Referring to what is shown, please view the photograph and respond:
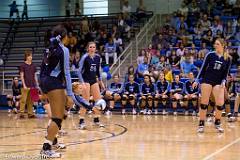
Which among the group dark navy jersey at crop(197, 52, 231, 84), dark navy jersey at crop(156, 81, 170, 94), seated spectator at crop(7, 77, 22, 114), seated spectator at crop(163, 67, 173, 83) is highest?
dark navy jersey at crop(197, 52, 231, 84)

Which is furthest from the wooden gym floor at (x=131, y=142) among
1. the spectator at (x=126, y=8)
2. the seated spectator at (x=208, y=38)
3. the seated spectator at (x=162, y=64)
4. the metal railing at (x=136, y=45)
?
the spectator at (x=126, y=8)

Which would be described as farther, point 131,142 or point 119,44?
point 119,44

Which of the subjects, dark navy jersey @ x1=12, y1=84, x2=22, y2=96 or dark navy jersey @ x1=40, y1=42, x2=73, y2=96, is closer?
dark navy jersey @ x1=40, y1=42, x2=73, y2=96

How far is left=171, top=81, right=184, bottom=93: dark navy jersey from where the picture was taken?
1711 centimetres

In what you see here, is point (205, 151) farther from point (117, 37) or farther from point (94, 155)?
point (117, 37)

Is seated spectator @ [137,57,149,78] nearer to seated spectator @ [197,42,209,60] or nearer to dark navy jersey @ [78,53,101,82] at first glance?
seated spectator @ [197,42,209,60]

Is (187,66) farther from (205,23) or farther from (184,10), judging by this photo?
(184,10)

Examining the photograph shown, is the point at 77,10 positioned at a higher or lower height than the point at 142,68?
higher

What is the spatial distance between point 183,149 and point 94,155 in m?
1.69

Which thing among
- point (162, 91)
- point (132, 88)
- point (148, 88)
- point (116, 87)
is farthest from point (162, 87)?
point (116, 87)

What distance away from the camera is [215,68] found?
36.3 ft

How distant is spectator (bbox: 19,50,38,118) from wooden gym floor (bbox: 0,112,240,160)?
87.6 inches

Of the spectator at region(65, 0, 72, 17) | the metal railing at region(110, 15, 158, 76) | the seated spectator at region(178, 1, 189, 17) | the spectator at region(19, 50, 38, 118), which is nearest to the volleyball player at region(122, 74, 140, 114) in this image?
the metal railing at region(110, 15, 158, 76)

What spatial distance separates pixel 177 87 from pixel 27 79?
5.34 meters
